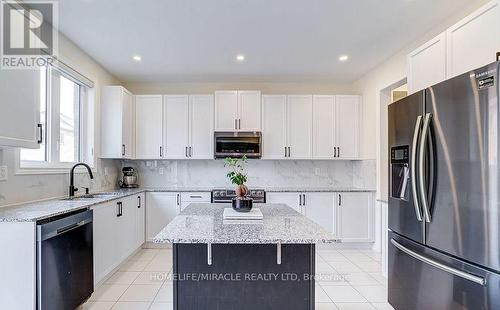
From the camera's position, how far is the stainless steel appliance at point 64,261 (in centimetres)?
186

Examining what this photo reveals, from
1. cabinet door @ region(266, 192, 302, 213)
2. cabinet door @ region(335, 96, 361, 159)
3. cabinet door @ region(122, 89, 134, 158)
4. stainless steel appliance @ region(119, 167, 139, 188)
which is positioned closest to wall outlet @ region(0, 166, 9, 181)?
cabinet door @ region(122, 89, 134, 158)

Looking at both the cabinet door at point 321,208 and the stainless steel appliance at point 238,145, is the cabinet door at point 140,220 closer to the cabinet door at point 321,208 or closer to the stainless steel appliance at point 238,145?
the stainless steel appliance at point 238,145

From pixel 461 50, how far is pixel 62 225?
10.2 feet

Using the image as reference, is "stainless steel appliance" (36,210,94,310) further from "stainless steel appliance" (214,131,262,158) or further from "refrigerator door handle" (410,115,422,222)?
"refrigerator door handle" (410,115,422,222)

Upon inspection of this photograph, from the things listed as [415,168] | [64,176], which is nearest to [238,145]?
[64,176]

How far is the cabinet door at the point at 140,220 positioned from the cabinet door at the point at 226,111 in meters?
1.52

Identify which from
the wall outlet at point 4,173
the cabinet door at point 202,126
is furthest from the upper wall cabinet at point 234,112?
the wall outlet at point 4,173

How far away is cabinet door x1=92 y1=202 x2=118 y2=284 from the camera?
2680mm

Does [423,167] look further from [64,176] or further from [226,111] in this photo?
[64,176]

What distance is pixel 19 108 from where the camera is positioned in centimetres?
202

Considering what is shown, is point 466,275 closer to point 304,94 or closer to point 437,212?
point 437,212

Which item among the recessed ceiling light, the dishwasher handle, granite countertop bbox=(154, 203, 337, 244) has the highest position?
the recessed ceiling light

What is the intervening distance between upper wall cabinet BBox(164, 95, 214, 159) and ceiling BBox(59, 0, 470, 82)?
19.5 inches

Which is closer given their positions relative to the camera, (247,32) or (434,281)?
(434,281)
